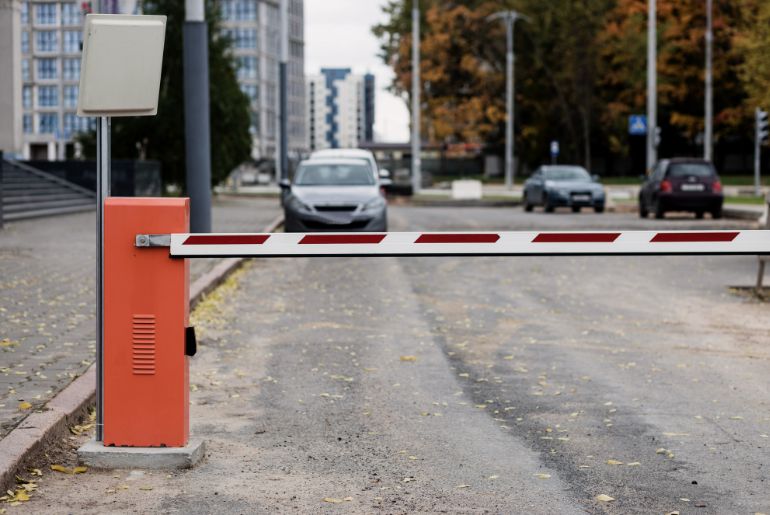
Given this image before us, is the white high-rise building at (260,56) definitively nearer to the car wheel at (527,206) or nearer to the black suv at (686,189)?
the car wheel at (527,206)

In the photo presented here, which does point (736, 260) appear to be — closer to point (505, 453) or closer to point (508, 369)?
point (508, 369)

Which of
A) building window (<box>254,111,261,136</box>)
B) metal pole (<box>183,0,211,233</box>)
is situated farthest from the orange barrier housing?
building window (<box>254,111,261,136</box>)

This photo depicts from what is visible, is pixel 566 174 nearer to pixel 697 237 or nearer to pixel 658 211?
pixel 658 211

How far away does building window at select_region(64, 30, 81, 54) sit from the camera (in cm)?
12300

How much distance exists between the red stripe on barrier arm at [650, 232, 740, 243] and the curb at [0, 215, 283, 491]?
2977 mm

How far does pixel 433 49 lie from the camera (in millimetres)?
72938

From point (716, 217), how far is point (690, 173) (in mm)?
1323

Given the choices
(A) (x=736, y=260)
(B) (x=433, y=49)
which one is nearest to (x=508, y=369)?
(A) (x=736, y=260)

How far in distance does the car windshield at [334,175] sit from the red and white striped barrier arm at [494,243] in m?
17.4

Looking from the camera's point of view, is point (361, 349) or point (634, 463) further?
point (361, 349)

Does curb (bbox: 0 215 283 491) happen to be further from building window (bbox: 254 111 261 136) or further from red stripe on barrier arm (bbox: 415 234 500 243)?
building window (bbox: 254 111 261 136)

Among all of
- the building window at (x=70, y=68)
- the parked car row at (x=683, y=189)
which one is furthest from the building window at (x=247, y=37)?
the parked car row at (x=683, y=189)

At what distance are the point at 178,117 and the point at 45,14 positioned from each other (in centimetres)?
8301

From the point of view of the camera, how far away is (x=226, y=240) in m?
6.46
